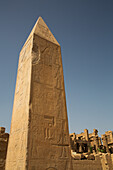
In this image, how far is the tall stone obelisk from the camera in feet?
8.40

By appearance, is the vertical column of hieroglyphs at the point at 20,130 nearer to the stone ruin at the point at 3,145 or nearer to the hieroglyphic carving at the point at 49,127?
the hieroglyphic carving at the point at 49,127

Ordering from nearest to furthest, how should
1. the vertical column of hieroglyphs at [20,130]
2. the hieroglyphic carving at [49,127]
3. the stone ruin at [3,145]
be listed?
the vertical column of hieroglyphs at [20,130]
the hieroglyphic carving at [49,127]
the stone ruin at [3,145]

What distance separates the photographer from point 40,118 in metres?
2.87

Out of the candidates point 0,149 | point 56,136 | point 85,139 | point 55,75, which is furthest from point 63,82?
point 85,139

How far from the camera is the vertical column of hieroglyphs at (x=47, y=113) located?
2598 mm

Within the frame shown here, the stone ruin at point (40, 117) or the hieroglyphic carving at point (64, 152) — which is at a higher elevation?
the stone ruin at point (40, 117)

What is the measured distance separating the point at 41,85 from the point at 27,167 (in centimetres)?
159

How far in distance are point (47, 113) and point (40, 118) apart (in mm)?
206

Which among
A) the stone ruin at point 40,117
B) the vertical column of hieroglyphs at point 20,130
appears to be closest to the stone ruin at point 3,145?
the stone ruin at point 40,117

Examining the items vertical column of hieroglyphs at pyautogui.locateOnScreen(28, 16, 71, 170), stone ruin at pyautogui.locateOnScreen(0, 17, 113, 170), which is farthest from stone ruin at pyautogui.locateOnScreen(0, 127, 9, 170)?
vertical column of hieroglyphs at pyautogui.locateOnScreen(28, 16, 71, 170)

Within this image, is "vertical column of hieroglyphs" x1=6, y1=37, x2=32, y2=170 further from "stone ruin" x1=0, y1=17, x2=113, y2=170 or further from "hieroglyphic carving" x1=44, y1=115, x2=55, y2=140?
"hieroglyphic carving" x1=44, y1=115, x2=55, y2=140

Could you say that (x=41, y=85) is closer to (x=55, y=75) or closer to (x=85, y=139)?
(x=55, y=75)

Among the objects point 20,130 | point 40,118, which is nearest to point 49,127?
point 40,118

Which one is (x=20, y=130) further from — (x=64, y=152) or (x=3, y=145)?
(x=3, y=145)
